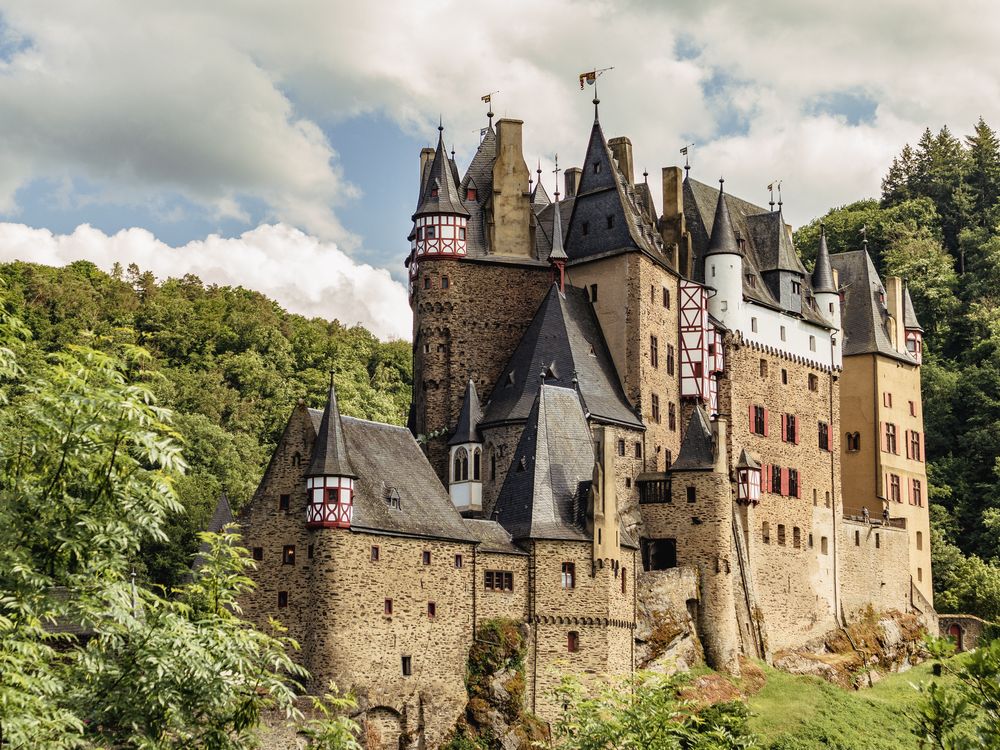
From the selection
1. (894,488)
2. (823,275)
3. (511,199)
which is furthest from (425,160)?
(894,488)

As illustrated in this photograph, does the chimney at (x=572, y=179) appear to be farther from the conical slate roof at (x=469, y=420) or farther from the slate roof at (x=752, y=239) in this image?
the conical slate roof at (x=469, y=420)

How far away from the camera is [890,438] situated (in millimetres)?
75500

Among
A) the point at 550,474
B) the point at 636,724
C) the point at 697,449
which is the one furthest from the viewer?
the point at 697,449

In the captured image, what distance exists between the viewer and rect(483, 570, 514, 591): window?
5191 cm

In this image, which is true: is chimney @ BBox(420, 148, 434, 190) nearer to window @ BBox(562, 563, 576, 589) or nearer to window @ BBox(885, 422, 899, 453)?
window @ BBox(562, 563, 576, 589)

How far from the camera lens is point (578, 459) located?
183ft

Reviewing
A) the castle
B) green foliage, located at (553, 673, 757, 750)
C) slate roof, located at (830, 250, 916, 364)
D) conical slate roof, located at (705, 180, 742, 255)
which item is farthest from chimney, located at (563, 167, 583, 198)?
green foliage, located at (553, 673, 757, 750)

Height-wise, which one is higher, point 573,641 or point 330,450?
point 330,450

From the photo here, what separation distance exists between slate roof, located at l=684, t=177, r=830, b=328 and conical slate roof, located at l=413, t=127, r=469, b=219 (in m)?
11.4

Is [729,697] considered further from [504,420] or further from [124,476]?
[124,476]

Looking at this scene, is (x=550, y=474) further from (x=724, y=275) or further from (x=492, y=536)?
(x=724, y=275)

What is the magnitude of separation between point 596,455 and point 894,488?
82.7 feet

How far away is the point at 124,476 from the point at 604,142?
46204 mm

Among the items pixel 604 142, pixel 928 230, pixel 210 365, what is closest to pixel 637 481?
pixel 604 142
